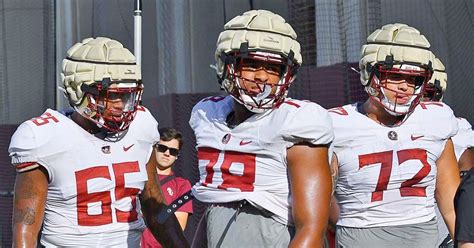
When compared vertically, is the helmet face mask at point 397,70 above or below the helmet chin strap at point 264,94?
above

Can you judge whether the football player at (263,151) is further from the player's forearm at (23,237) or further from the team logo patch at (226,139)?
the player's forearm at (23,237)

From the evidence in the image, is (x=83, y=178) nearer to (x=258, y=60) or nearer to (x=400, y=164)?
(x=258, y=60)

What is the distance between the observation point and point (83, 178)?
4.78 m

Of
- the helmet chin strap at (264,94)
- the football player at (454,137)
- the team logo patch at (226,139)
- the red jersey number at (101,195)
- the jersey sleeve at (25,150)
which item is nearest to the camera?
the helmet chin strap at (264,94)

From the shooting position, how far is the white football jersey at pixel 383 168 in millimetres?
4926

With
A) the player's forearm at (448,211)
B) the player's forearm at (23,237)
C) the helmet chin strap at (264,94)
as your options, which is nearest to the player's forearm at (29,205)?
the player's forearm at (23,237)

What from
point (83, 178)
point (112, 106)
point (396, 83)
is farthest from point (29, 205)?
point (396, 83)

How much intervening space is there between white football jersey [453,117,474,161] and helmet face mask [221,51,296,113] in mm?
2324

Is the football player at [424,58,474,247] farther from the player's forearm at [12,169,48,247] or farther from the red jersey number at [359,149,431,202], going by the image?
the player's forearm at [12,169,48,247]

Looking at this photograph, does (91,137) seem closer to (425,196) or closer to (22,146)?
(22,146)

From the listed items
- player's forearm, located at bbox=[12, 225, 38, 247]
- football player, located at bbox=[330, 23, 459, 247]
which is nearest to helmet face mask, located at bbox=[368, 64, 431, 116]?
football player, located at bbox=[330, 23, 459, 247]

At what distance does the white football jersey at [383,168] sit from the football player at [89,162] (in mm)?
763

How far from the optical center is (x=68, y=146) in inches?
187

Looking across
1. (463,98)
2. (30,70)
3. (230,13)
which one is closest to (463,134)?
(463,98)
